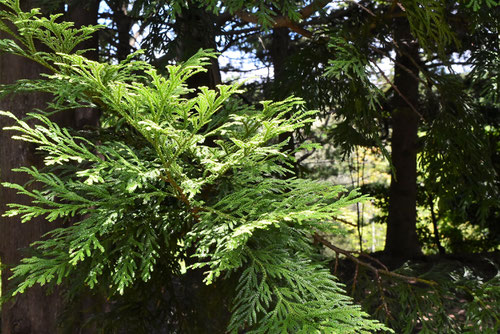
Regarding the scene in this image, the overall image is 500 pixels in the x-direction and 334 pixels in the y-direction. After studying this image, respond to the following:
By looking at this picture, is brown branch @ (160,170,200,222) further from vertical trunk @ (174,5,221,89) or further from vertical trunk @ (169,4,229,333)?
vertical trunk @ (174,5,221,89)

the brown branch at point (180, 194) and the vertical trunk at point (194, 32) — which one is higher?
the vertical trunk at point (194, 32)

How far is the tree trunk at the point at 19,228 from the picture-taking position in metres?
3.46

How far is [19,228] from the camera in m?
3.50

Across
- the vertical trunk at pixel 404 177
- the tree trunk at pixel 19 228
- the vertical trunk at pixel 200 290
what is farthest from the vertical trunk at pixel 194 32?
the vertical trunk at pixel 404 177

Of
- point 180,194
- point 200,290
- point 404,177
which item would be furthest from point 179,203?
point 404,177

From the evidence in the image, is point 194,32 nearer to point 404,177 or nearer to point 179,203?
point 179,203

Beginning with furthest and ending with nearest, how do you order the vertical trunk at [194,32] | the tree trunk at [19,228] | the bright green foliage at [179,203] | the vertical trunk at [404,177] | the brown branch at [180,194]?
the vertical trunk at [404,177], the tree trunk at [19,228], the vertical trunk at [194,32], the brown branch at [180,194], the bright green foliage at [179,203]

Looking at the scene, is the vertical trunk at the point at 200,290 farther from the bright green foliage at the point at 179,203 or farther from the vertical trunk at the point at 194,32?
the bright green foliage at the point at 179,203

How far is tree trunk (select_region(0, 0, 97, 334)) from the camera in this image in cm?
346

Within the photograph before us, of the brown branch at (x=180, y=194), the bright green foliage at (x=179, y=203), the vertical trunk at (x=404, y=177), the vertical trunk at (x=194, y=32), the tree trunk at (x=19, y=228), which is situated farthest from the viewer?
the vertical trunk at (x=404, y=177)

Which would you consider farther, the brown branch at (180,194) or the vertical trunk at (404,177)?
the vertical trunk at (404,177)

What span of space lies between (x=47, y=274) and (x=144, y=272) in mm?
392

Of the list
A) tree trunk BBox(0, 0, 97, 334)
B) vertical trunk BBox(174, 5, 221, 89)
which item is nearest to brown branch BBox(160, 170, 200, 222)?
vertical trunk BBox(174, 5, 221, 89)

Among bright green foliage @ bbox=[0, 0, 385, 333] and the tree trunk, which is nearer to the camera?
bright green foliage @ bbox=[0, 0, 385, 333]
